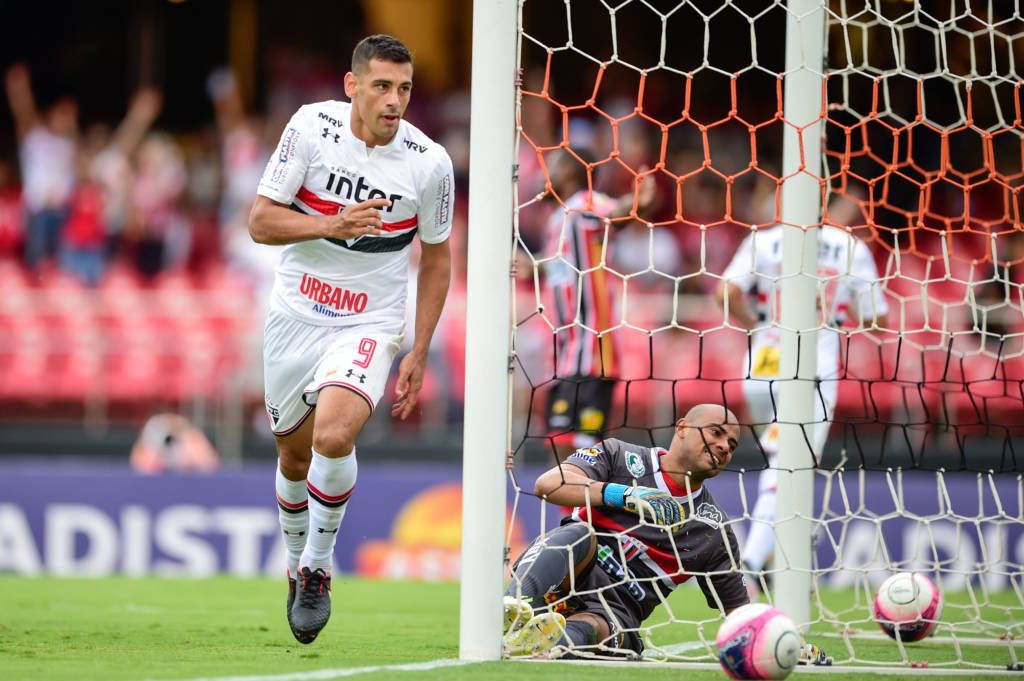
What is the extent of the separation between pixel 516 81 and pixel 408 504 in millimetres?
6289

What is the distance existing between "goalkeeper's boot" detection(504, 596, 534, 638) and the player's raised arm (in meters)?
1.47

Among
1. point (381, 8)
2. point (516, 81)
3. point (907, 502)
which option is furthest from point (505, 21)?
point (381, 8)

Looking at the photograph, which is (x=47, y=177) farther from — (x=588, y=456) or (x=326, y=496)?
(x=588, y=456)

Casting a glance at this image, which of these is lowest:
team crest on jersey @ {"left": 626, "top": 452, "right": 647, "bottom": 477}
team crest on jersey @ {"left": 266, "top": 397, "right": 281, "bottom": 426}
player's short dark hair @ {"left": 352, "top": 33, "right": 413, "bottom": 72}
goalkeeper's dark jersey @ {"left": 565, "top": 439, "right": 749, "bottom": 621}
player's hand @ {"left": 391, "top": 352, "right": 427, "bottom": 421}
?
goalkeeper's dark jersey @ {"left": 565, "top": 439, "right": 749, "bottom": 621}

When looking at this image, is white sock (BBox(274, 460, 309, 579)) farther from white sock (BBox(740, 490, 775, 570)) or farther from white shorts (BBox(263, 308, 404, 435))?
white sock (BBox(740, 490, 775, 570))

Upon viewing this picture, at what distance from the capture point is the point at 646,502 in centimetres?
504

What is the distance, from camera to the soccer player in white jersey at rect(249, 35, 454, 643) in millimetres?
5195

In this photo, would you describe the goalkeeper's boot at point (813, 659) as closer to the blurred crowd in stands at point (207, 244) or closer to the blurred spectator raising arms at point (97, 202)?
the blurred crowd in stands at point (207, 244)

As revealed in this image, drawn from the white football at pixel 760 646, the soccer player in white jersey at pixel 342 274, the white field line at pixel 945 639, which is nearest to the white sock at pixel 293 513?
the soccer player in white jersey at pixel 342 274

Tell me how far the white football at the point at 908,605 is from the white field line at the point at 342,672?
1.91 m

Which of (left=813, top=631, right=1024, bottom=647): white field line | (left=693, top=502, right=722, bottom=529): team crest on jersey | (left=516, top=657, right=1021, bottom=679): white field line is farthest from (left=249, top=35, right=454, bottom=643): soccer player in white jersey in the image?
(left=813, top=631, right=1024, bottom=647): white field line

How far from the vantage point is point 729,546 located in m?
5.27

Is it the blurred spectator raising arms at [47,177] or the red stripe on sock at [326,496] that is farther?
the blurred spectator raising arms at [47,177]

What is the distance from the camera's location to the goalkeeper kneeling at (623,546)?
5066 mm
